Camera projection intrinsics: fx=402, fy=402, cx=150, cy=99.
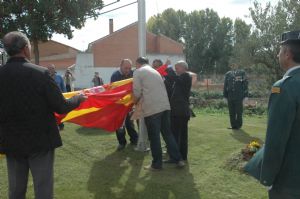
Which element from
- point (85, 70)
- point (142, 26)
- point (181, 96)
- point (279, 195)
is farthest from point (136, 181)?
point (85, 70)

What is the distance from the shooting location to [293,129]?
286 centimetres

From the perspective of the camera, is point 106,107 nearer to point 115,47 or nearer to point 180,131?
point 180,131

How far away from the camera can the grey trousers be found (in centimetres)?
389

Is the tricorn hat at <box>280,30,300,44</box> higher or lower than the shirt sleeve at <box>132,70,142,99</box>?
higher

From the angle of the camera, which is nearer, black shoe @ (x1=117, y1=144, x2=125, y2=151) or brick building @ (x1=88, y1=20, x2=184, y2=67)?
black shoe @ (x1=117, y1=144, x2=125, y2=151)

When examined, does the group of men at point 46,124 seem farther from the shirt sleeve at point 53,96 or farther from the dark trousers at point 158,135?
the dark trousers at point 158,135

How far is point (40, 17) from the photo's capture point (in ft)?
67.1

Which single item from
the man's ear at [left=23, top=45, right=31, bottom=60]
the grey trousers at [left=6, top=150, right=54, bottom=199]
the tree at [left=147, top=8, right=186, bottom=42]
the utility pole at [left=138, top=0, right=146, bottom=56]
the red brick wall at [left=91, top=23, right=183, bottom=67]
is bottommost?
the grey trousers at [left=6, top=150, right=54, bottom=199]

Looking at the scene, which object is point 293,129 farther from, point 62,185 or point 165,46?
point 165,46

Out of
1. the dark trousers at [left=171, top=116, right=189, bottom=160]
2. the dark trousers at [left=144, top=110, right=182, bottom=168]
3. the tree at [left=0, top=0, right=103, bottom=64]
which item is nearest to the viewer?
the dark trousers at [left=144, top=110, right=182, bottom=168]

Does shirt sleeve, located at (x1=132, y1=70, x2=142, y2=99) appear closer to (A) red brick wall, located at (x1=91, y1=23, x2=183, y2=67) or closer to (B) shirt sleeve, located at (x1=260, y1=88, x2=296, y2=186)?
(B) shirt sleeve, located at (x1=260, y1=88, x2=296, y2=186)

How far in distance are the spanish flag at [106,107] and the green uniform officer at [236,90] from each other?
4.88m

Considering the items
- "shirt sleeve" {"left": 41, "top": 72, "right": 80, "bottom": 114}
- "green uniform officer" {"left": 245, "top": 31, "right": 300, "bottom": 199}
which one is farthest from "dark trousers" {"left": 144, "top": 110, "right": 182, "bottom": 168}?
"green uniform officer" {"left": 245, "top": 31, "right": 300, "bottom": 199}

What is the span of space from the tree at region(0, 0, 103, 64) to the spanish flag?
13513mm
